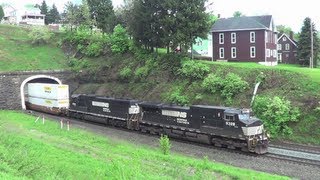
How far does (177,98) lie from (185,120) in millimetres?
9336

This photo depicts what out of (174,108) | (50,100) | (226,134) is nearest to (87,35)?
(50,100)

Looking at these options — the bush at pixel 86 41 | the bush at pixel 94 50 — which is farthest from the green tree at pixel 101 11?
the bush at pixel 94 50

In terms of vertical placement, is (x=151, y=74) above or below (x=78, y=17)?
below

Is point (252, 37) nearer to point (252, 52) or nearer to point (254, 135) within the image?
point (252, 52)

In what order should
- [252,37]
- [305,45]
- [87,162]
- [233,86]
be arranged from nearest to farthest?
[87,162], [233,86], [252,37], [305,45]

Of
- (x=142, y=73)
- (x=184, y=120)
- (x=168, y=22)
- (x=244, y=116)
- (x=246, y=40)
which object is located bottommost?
(x=184, y=120)

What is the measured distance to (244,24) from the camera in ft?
197

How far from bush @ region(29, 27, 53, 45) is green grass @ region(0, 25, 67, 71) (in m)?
0.90

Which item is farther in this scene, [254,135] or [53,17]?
[53,17]

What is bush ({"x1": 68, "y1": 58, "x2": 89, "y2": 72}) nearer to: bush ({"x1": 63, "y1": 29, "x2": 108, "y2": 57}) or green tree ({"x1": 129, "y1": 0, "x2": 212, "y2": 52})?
bush ({"x1": 63, "y1": 29, "x2": 108, "y2": 57})

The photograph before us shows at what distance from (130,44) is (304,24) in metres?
33.1

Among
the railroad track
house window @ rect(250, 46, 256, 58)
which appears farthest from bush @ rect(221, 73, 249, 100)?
house window @ rect(250, 46, 256, 58)

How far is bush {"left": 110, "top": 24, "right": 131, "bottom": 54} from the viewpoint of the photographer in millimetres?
57406

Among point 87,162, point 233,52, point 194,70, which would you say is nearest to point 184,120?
point 194,70
